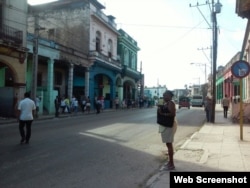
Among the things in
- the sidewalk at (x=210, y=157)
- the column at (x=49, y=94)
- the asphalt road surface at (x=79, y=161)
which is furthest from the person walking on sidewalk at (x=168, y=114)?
the column at (x=49, y=94)

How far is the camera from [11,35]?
2558 centimetres

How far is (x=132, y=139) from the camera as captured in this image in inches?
544

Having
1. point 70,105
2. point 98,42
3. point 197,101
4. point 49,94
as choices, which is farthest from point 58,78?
point 197,101

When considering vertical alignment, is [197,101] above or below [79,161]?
above

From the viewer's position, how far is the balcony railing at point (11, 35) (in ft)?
80.7

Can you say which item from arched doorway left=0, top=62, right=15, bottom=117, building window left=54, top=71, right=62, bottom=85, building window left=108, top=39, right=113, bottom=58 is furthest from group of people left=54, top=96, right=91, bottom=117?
building window left=108, top=39, right=113, bottom=58

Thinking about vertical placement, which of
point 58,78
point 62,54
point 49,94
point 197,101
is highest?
point 62,54

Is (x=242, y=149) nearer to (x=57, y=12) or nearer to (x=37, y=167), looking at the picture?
(x=37, y=167)

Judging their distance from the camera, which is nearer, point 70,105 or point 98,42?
point 70,105

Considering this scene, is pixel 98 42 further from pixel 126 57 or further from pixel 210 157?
pixel 210 157

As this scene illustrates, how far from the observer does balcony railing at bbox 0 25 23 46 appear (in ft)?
80.7

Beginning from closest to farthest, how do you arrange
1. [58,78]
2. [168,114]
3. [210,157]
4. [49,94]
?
[168,114] < [210,157] < [49,94] < [58,78]

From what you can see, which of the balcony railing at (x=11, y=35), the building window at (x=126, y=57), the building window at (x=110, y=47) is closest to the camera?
the balcony railing at (x=11, y=35)

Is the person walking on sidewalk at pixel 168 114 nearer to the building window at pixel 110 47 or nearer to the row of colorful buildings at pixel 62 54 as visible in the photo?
the row of colorful buildings at pixel 62 54
